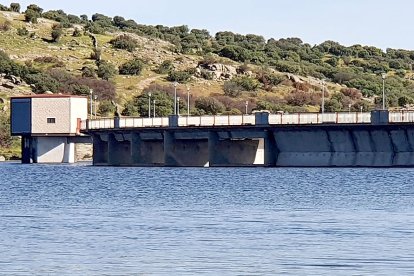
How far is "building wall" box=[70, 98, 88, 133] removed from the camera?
128500 mm

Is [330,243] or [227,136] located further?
[227,136]

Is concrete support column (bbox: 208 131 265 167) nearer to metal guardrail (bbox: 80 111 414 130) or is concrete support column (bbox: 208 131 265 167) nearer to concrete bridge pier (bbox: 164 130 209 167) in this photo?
concrete bridge pier (bbox: 164 130 209 167)

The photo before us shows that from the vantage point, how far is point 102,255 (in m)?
38.8

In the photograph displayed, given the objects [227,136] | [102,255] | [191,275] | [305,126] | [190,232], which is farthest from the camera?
[227,136]

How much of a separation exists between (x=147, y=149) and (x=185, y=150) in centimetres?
472

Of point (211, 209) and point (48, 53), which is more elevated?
point (48, 53)

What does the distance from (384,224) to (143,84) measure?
5466 inches

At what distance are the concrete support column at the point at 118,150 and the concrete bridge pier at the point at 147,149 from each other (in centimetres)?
216

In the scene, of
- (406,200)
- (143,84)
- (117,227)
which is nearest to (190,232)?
(117,227)

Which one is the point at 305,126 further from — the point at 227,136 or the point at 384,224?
the point at 384,224

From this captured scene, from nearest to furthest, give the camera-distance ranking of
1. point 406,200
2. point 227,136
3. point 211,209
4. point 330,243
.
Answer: point 330,243 → point 211,209 → point 406,200 → point 227,136

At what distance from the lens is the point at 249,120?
109312mm

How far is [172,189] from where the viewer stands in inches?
3014

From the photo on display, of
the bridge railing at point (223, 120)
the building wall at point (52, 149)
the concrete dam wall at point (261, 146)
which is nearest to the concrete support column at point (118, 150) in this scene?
the concrete dam wall at point (261, 146)
